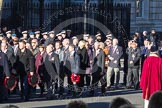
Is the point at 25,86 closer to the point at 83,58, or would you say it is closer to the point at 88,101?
the point at 88,101

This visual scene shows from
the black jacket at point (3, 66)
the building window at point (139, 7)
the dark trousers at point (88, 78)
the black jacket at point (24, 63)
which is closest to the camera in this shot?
the black jacket at point (3, 66)

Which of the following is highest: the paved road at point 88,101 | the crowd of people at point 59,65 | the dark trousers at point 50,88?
the crowd of people at point 59,65

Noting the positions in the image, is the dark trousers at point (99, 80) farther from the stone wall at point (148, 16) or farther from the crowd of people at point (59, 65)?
the stone wall at point (148, 16)

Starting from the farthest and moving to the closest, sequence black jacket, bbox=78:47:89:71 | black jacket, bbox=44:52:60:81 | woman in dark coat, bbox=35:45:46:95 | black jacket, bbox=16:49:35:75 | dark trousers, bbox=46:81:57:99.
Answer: black jacket, bbox=78:47:89:71 < dark trousers, bbox=46:81:57:99 < woman in dark coat, bbox=35:45:46:95 < black jacket, bbox=44:52:60:81 < black jacket, bbox=16:49:35:75

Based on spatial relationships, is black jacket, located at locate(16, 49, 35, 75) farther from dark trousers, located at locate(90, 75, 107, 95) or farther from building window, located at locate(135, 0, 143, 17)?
building window, located at locate(135, 0, 143, 17)

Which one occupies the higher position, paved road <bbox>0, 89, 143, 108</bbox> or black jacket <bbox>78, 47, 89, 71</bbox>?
black jacket <bbox>78, 47, 89, 71</bbox>

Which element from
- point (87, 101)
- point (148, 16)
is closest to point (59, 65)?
point (87, 101)

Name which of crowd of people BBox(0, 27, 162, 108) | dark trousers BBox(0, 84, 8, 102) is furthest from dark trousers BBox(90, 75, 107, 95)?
dark trousers BBox(0, 84, 8, 102)

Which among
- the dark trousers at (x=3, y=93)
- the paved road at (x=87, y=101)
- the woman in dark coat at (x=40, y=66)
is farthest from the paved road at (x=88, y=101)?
the woman in dark coat at (x=40, y=66)

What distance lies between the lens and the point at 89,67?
17562 mm

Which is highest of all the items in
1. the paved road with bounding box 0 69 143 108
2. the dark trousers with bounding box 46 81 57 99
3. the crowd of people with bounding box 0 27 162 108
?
the crowd of people with bounding box 0 27 162 108

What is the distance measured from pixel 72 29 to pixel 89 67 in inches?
287

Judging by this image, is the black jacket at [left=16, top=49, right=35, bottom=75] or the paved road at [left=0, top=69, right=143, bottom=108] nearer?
the paved road at [left=0, top=69, right=143, bottom=108]

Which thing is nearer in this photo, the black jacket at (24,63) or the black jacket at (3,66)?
the black jacket at (3,66)
